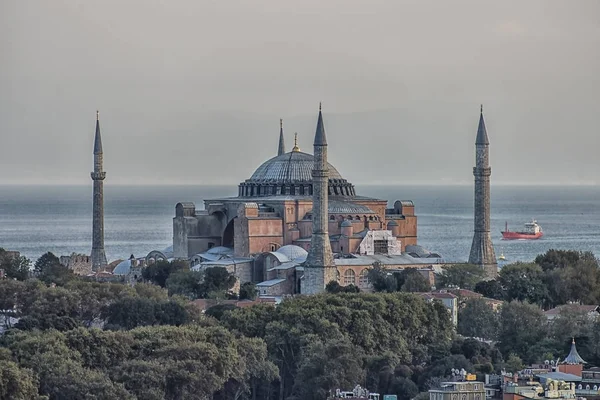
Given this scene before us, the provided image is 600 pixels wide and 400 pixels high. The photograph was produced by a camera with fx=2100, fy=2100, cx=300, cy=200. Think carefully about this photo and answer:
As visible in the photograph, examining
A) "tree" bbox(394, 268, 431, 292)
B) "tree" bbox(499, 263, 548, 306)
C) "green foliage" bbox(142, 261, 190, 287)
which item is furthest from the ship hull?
"tree" bbox(394, 268, 431, 292)

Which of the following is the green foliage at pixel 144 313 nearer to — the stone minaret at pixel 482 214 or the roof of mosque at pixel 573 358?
the roof of mosque at pixel 573 358

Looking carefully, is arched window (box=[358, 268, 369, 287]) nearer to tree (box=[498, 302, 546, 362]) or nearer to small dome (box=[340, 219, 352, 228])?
small dome (box=[340, 219, 352, 228])

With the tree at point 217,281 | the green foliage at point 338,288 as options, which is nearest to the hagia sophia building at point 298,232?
the tree at point 217,281

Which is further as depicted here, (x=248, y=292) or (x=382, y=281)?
(x=382, y=281)

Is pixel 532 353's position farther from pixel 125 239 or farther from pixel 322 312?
pixel 125 239

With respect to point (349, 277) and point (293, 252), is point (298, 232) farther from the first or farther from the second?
point (349, 277)

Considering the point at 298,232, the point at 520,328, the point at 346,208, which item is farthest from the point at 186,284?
the point at 520,328
